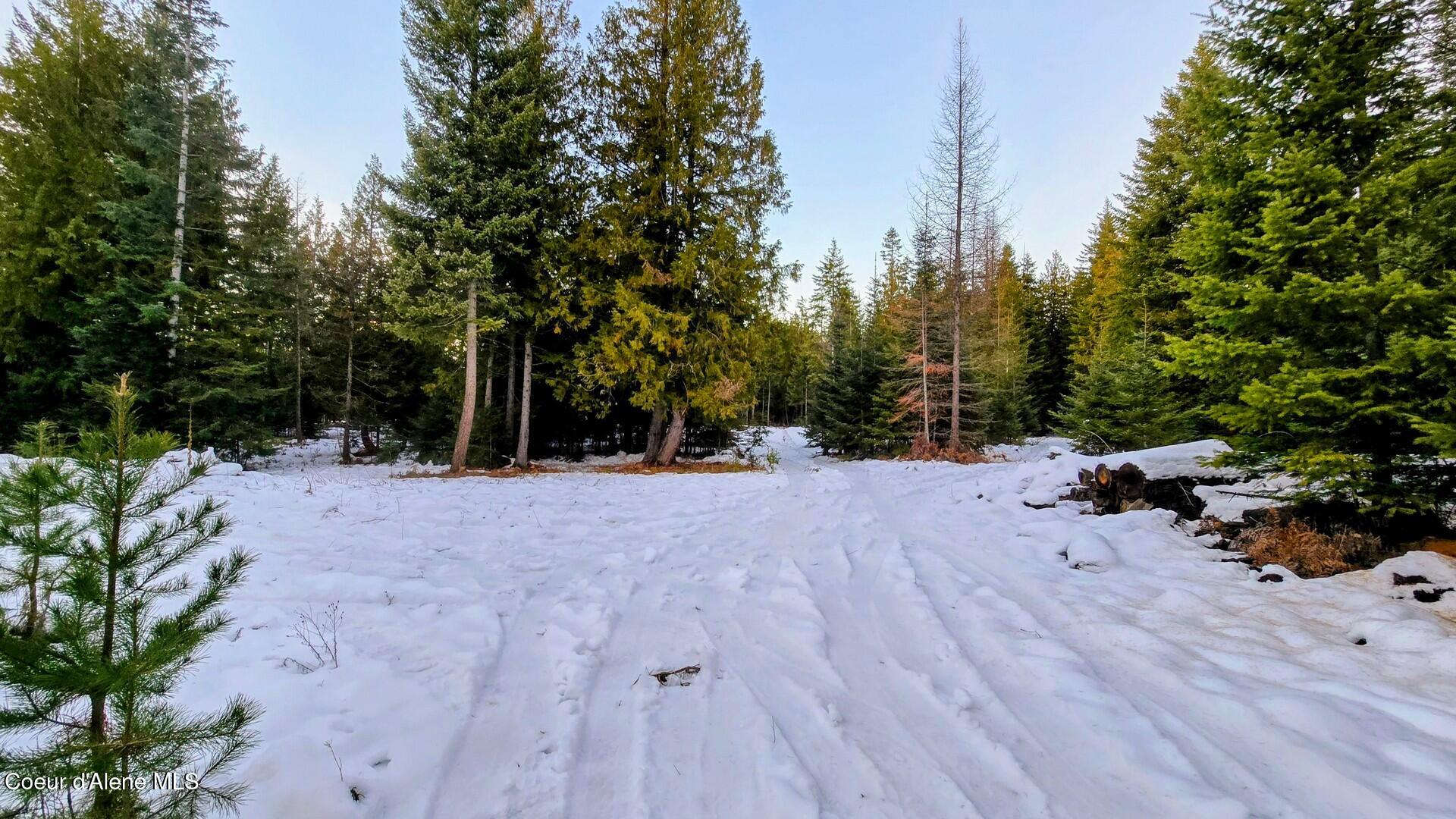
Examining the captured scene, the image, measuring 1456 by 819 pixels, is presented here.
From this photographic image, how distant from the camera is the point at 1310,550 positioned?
4.22m

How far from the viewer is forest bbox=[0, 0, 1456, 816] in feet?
6.31

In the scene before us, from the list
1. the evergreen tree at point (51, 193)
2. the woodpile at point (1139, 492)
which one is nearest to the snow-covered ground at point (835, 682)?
the woodpile at point (1139, 492)

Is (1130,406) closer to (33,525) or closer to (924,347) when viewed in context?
(924,347)

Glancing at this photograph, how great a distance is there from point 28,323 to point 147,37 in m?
7.66

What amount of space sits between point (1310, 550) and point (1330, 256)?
2.70 m

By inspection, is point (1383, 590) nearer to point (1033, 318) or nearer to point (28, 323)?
point (28, 323)

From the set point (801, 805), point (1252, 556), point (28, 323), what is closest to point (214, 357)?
point (28, 323)

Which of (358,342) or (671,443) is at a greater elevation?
(358,342)

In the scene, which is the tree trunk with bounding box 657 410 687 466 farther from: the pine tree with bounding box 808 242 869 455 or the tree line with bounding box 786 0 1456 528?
the tree line with bounding box 786 0 1456 528

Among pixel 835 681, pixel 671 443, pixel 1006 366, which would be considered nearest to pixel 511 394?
pixel 671 443

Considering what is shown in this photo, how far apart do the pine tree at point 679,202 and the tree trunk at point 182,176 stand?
9586 millimetres

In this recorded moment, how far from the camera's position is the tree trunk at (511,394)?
14430mm

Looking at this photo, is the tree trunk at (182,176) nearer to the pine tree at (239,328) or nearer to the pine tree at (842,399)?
the pine tree at (239,328)

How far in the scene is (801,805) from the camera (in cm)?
192
